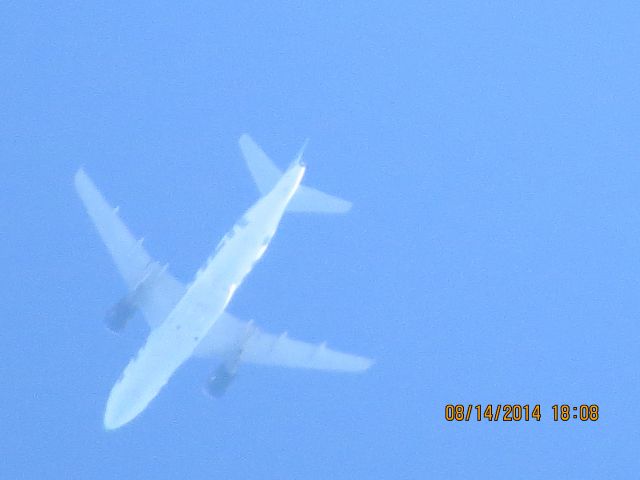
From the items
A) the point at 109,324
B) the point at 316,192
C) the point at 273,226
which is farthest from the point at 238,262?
the point at 109,324

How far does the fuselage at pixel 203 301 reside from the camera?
34.3 meters

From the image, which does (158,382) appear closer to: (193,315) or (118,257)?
(193,315)

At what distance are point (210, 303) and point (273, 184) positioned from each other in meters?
5.38

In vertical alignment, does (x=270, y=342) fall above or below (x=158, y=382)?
above

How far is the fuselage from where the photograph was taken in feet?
112

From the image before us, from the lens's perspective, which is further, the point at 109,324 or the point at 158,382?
the point at 109,324

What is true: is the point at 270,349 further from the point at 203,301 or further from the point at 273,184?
the point at 273,184

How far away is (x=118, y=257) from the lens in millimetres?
38094

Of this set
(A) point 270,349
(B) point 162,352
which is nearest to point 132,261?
(B) point 162,352

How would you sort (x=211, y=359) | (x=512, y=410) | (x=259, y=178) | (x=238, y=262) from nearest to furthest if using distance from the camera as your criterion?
(x=238, y=262) < (x=259, y=178) < (x=211, y=359) < (x=512, y=410)

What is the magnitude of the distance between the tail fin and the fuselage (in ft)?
3.65

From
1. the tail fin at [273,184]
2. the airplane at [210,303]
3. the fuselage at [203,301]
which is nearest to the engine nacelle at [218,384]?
the airplane at [210,303]

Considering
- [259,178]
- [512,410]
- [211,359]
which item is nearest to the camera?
[259,178]

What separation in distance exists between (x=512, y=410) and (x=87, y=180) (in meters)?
21.2
